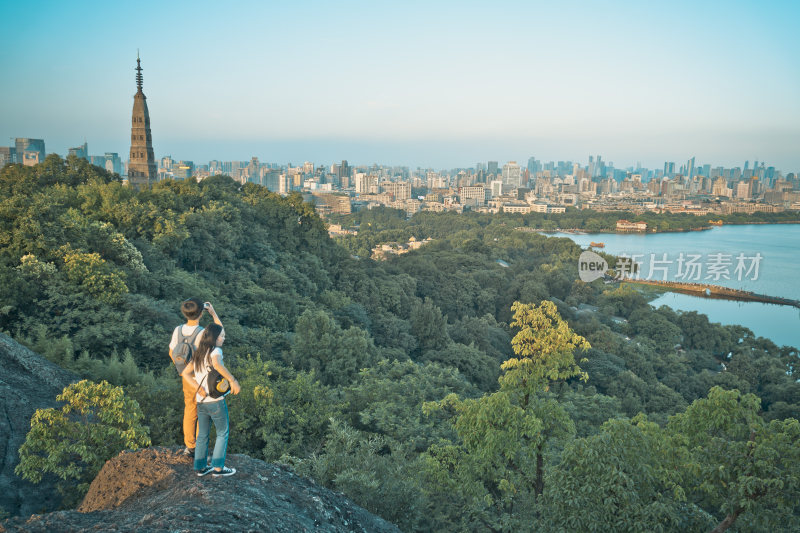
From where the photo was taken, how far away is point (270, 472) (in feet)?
11.2

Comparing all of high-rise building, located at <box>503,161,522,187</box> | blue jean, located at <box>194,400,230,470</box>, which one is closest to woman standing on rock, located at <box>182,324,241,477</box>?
blue jean, located at <box>194,400,230,470</box>

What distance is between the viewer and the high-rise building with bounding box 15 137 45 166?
84.7 feet

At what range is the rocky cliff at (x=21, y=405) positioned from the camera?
3809mm

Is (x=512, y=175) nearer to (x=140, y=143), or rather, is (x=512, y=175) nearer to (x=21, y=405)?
(x=140, y=143)

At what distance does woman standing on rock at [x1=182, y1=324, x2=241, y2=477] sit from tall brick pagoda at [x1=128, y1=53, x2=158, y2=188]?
1903cm

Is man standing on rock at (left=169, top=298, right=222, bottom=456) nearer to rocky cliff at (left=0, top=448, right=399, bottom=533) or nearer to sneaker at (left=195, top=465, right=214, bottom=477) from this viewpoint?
sneaker at (left=195, top=465, right=214, bottom=477)

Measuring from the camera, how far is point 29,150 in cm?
2694

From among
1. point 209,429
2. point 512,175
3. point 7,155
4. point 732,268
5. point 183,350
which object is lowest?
point 732,268

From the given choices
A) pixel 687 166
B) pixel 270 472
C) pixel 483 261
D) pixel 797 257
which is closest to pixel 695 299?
pixel 483 261

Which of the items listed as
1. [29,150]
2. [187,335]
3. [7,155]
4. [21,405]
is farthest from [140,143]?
[187,335]

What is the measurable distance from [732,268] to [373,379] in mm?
37025

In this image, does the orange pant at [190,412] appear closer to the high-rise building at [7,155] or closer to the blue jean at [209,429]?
the blue jean at [209,429]

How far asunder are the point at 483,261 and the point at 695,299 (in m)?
14.7

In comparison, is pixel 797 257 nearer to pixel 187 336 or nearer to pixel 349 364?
pixel 349 364
